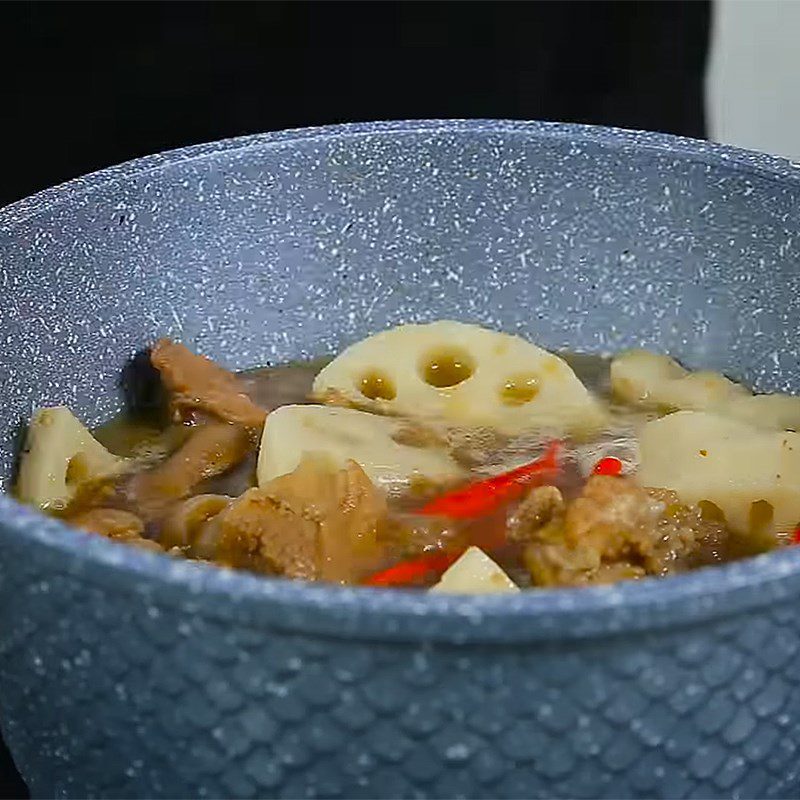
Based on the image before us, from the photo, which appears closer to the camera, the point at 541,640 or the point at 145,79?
the point at 541,640

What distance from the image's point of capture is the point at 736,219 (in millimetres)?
1240

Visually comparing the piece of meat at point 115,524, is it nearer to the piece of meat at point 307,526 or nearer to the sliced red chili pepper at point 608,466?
the piece of meat at point 307,526

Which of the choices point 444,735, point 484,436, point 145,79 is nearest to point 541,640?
point 444,735

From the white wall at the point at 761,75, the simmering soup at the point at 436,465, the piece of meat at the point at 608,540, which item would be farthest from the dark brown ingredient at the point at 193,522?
the white wall at the point at 761,75

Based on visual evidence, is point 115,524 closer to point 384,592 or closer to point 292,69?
point 384,592

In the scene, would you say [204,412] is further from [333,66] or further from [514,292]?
[333,66]

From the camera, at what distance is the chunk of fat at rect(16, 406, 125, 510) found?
109 centimetres

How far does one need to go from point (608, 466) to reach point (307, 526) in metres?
0.28

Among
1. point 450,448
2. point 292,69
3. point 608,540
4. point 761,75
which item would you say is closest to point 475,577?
point 608,540

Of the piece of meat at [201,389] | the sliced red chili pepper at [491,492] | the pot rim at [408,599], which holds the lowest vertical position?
the sliced red chili pepper at [491,492]

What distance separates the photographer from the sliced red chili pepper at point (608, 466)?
1.08 metres

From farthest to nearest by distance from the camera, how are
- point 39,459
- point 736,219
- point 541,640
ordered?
1. point 736,219
2. point 39,459
3. point 541,640

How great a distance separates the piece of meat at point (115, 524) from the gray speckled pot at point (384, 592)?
0.10 meters

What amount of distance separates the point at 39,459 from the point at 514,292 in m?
0.44
